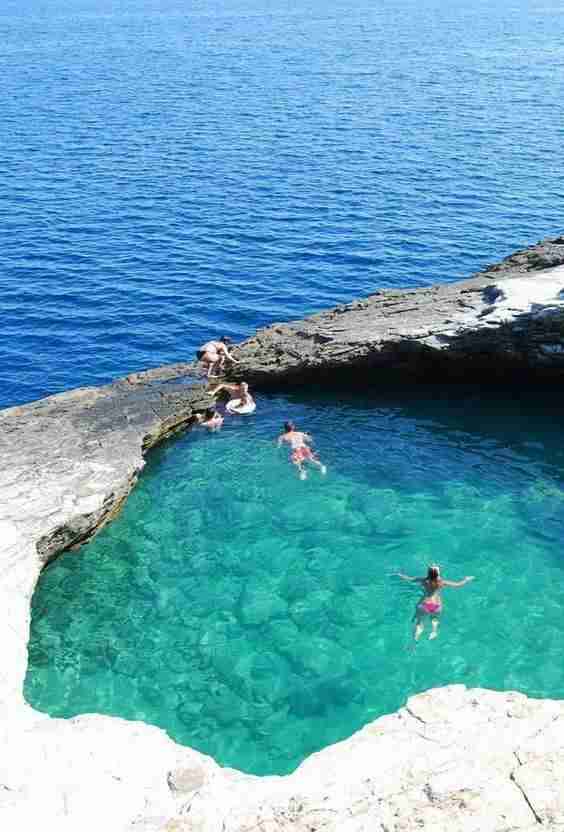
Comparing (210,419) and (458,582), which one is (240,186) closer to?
(210,419)

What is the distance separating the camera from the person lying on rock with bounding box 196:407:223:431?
29.2 m

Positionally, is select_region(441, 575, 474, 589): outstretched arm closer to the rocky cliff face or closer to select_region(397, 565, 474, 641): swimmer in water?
select_region(397, 565, 474, 641): swimmer in water

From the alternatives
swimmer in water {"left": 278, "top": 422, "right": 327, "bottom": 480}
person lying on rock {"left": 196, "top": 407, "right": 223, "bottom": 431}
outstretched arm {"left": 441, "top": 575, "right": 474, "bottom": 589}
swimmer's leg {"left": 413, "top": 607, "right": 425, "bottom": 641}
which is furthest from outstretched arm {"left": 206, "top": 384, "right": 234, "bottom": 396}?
swimmer's leg {"left": 413, "top": 607, "right": 425, "bottom": 641}

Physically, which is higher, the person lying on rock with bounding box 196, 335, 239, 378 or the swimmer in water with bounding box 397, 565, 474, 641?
the person lying on rock with bounding box 196, 335, 239, 378

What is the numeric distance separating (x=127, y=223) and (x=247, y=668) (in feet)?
119

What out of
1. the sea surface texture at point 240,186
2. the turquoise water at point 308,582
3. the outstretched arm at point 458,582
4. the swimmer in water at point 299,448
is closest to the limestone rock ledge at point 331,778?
the turquoise water at point 308,582

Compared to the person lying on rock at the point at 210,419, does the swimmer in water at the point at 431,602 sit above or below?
below

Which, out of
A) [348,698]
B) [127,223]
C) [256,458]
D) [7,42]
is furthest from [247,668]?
[7,42]

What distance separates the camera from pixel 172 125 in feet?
233

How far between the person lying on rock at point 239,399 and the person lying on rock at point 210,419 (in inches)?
24.9

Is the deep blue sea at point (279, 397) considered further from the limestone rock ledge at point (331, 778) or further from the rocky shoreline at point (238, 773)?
the limestone rock ledge at point (331, 778)

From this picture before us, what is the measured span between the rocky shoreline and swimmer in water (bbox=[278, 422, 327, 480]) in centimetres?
339

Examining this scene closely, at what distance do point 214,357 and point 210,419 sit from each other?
102 inches

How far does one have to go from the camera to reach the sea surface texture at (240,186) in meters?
41.4
